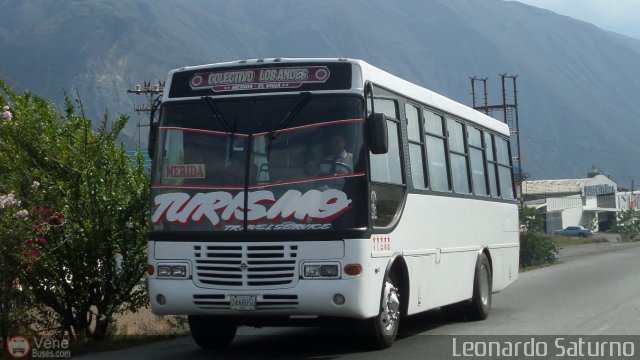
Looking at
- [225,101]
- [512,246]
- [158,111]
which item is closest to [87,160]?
[158,111]

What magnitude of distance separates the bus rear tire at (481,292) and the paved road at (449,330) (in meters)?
0.20

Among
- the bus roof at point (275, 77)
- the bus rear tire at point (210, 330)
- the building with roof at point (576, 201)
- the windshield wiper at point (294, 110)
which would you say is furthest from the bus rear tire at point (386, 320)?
the building with roof at point (576, 201)

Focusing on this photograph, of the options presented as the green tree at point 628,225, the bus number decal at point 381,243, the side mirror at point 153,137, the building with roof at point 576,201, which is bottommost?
the bus number decal at point 381,243

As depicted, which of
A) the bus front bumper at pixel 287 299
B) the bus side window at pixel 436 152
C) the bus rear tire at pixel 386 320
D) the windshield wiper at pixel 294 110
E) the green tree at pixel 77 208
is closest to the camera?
the bus front bumper at pixel 287 299

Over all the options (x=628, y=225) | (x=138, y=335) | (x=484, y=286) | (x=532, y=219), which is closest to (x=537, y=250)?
(x=532, y=219)

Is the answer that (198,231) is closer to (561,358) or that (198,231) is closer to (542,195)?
(561,358)

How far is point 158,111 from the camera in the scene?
37.4 ft

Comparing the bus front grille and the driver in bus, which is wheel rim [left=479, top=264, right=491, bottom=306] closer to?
the driver in bus

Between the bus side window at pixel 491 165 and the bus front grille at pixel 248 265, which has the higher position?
the bus side window at pixel 491 165

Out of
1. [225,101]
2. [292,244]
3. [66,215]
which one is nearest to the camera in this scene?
[292,244]

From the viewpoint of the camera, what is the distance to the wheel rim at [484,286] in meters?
15.3

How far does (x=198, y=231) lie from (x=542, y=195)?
395 ft

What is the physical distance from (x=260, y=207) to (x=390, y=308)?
193 centimetres

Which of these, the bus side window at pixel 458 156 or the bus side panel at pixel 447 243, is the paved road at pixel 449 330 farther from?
the bus side window at pixel 458 156
